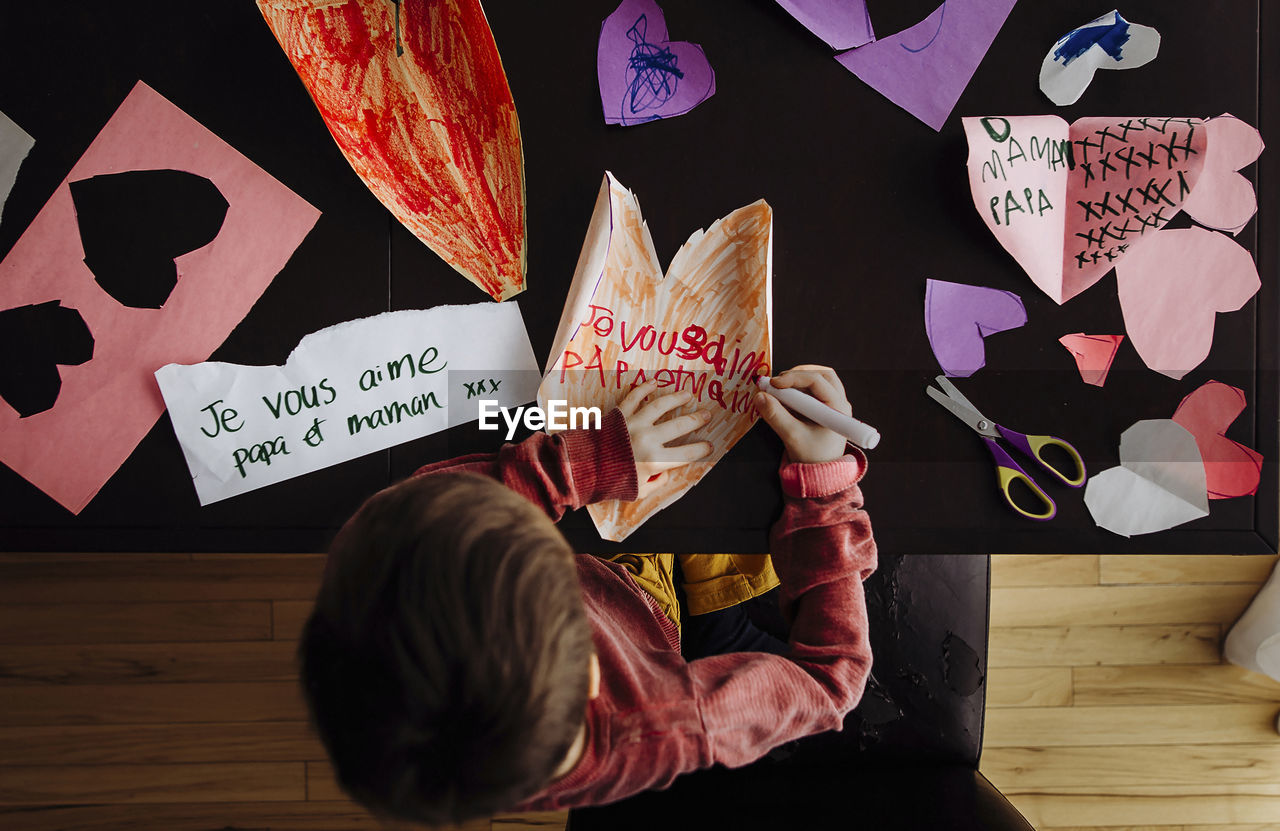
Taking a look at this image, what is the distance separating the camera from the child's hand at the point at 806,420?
585 mm

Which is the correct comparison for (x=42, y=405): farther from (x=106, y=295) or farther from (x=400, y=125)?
(x=400, y=125)

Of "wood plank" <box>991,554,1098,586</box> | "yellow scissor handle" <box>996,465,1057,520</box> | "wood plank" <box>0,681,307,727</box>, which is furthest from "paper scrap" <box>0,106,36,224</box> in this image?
"wood plank" <box>991,554,1098,586</box>

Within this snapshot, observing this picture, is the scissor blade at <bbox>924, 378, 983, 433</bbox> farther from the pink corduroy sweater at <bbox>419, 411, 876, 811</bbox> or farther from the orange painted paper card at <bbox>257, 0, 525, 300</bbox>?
the orange painted paper card at <bbox>257, 0, 525, 300</bbox>

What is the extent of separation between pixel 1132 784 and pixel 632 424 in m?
1.06

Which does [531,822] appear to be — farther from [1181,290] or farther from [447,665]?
[1181,290]

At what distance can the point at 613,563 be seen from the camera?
0.73m

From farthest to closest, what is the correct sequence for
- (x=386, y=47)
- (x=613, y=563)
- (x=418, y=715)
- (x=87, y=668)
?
1. (x=87, y=668)
2. (x=613, y=563)
3. (x=386, y=47)
4. (x=418, y=715)

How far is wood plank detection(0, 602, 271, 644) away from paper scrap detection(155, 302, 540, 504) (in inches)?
21.8

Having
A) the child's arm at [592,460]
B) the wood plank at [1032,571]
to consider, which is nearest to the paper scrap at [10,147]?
the child's arm at [592,460]

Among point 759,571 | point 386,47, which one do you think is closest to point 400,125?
point 386,47

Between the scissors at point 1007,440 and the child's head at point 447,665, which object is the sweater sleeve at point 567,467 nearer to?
the child's head at point 447,665

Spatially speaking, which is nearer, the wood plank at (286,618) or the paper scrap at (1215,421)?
the paper scrap at (1215,421)

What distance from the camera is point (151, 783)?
106cm

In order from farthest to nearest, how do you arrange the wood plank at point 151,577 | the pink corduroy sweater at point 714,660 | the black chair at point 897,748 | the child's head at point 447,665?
the wood plank at point 151,577 → the black chair at point 897,748 → the pink corduroy sweater at point 714,660 → the child's head at point 447,665
